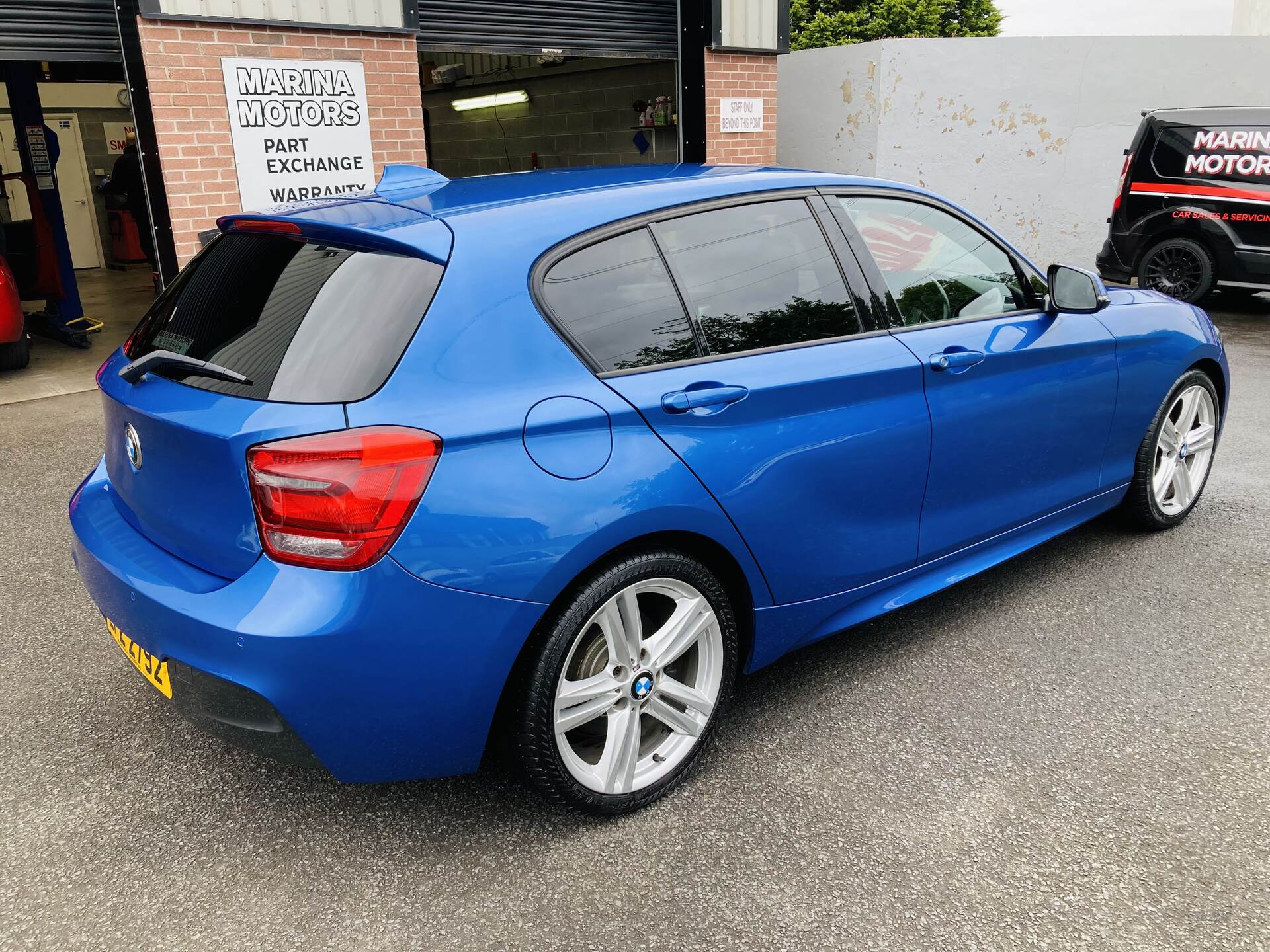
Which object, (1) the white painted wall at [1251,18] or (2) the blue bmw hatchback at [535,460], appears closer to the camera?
(2) the blue bmw hatchback at [535,460]

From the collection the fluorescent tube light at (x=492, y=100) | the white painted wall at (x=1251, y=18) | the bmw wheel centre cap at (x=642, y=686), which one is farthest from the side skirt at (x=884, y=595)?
the white painted wall at (x=1251, y=18)

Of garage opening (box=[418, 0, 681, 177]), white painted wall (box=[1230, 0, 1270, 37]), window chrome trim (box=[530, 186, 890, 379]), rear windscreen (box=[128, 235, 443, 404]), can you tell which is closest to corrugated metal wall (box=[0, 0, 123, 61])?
garage opening (box=[418, 0, 681, 177])

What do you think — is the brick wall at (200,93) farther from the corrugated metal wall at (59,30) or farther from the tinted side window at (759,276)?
the tinted side window at (759,276)

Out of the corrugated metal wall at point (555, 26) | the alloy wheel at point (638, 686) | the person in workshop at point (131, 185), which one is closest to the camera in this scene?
the alloy wheel at point (638, 686)

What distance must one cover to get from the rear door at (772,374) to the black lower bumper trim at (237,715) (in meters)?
1.08

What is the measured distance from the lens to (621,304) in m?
2.55

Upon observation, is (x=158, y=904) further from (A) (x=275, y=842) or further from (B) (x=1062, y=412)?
(B) (x=1062, y=412)

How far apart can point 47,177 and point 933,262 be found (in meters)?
8.90

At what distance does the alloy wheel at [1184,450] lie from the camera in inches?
169

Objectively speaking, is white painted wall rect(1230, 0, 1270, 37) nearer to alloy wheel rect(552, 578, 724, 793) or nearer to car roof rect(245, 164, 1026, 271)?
car roof rect(245, 164, 1026, 271)

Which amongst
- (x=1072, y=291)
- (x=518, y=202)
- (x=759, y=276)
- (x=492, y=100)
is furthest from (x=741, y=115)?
(x=518, y=202)

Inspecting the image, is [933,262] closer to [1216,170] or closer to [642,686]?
[642,686]

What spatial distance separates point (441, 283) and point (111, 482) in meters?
1.21

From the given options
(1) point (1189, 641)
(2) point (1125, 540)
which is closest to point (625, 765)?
(1) point (1189, 641)
